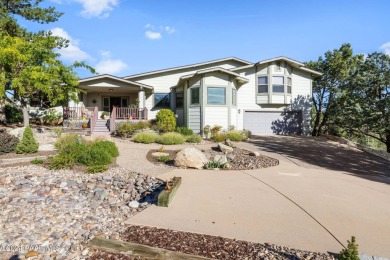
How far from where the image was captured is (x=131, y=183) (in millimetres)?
6652

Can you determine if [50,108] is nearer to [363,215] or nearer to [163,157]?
[163,157]

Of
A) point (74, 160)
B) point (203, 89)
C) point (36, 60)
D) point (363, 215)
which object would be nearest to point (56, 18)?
point (36, 60)

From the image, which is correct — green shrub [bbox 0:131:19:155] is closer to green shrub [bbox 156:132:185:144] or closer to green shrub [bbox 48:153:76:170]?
green shrub [bbox 48:153:76:170]

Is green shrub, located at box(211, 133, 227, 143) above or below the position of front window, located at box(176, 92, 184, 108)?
below

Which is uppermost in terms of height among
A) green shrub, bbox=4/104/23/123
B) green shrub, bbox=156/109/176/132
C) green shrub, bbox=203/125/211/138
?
green shrub, bbox=4/104/23/123

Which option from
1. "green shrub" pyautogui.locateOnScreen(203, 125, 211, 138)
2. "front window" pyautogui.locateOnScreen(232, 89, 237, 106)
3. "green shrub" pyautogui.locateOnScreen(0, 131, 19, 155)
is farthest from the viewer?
"front window" pyautogui.locateOnScreen(232, 89, 237, 106)

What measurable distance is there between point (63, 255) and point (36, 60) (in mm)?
14605

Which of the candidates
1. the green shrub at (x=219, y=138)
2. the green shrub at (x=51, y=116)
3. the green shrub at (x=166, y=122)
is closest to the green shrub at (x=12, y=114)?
the green shrub at (x=51, y=116)

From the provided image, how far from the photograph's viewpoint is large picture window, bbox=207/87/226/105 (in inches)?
635

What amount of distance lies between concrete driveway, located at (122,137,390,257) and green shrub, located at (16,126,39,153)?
5884 mm

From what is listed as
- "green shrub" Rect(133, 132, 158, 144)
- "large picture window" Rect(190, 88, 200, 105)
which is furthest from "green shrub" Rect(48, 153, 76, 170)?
"large picture window" Rect(190, 88, 200, 105)

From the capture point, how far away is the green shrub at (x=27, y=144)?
29.7 feet

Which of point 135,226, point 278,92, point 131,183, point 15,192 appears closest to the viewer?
point 135,226

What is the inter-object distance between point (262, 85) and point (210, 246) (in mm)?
16691
